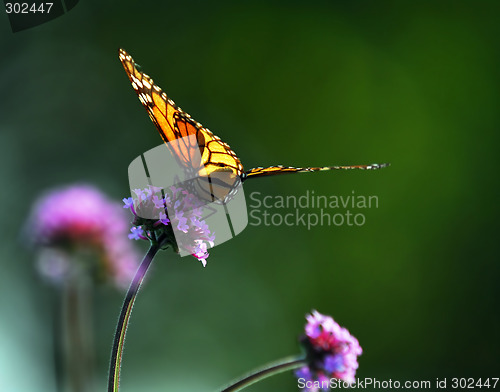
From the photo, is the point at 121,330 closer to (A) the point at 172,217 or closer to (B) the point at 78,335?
(A) the point at 172,217

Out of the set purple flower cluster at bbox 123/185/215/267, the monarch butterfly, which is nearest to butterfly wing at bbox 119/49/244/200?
the monarch butterfly

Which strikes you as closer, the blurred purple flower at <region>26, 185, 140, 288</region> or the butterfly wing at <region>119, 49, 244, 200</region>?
the butterfly wing at <region>119, 49, 244, 200</region>

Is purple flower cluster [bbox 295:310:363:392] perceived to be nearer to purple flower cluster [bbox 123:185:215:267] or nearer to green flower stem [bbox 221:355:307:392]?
green flower stem [bbox 221:355:307:392]

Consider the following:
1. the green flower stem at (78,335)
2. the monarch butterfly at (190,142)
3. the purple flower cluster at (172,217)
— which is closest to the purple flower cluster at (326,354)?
the purple flower cluster at (172,217)

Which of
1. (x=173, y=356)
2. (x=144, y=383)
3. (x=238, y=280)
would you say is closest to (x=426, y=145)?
(x=238, y=280)

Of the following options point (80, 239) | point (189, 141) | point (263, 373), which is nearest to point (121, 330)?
point (263, 373)

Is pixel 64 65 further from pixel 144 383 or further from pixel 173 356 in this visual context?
pixel 144 383
